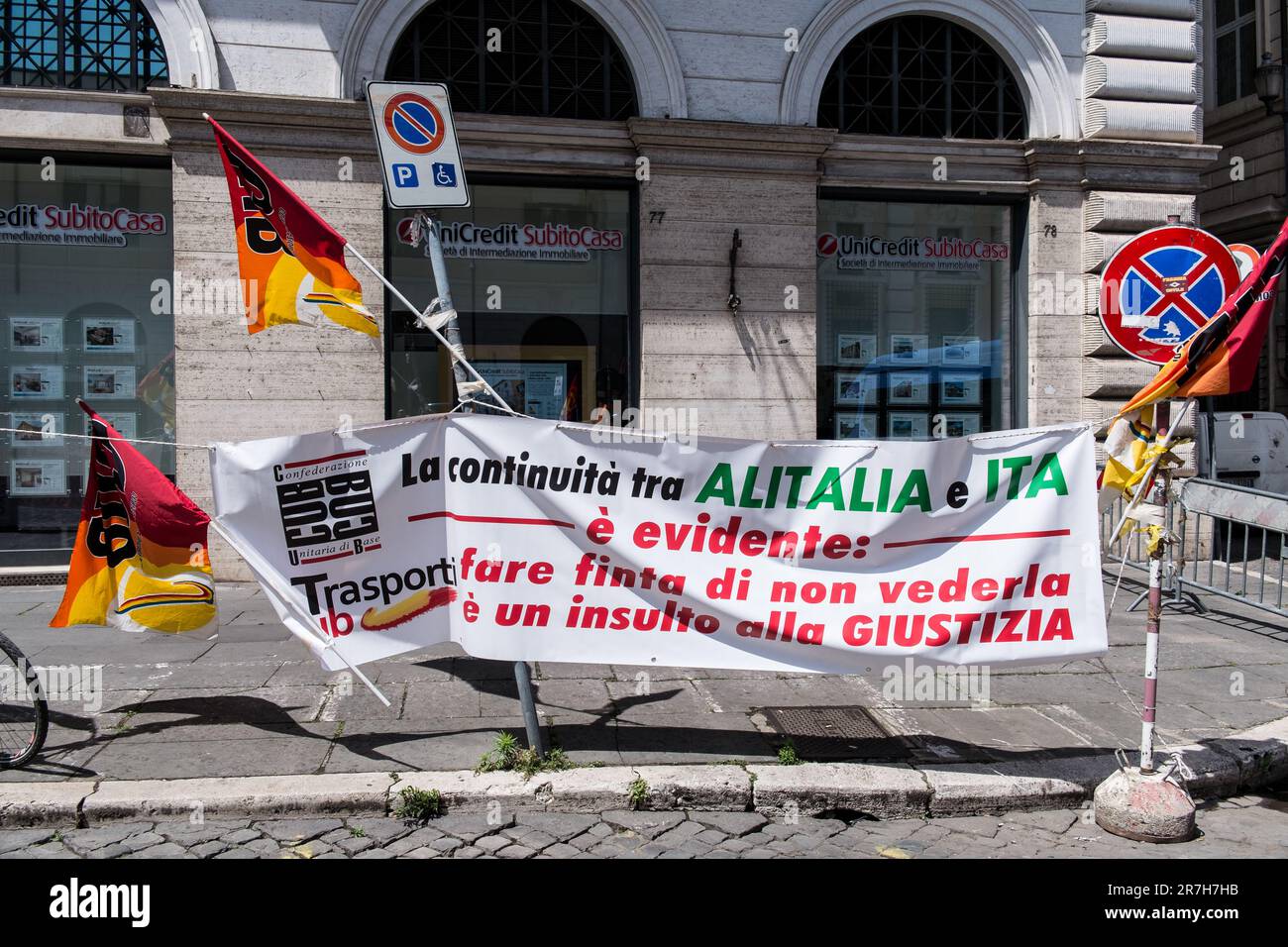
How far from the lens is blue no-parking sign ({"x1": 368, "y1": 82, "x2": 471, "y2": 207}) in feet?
19.4

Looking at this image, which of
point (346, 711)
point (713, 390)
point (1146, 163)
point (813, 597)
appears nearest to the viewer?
point (813, 597)

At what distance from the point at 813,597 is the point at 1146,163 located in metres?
9.29

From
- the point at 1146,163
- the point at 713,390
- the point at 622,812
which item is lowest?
the point at 622,812

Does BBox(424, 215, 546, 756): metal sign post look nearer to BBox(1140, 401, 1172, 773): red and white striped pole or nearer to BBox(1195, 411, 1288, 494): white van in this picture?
BBox(1140, 401, 1172, 773): red and white striped pole

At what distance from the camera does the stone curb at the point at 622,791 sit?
16.5 ft

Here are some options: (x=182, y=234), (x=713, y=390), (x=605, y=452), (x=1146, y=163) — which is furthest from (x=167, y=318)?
(x=1146, y=163)

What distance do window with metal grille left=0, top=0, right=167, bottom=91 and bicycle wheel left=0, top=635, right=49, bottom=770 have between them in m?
7.22

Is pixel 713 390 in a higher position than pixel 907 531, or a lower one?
higher

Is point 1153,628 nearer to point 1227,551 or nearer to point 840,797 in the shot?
point 840,797

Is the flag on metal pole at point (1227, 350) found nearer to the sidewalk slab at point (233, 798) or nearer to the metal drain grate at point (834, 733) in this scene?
the metal drain grate at point (834, 733)

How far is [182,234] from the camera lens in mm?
10438

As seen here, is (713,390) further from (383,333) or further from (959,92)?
(959,92)

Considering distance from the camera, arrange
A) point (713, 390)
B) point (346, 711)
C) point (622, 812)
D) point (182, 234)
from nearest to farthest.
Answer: point (622, 812) < point (346, 711) < point (182, 234) < point (713, 390)

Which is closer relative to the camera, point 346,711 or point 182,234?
point 346,711
